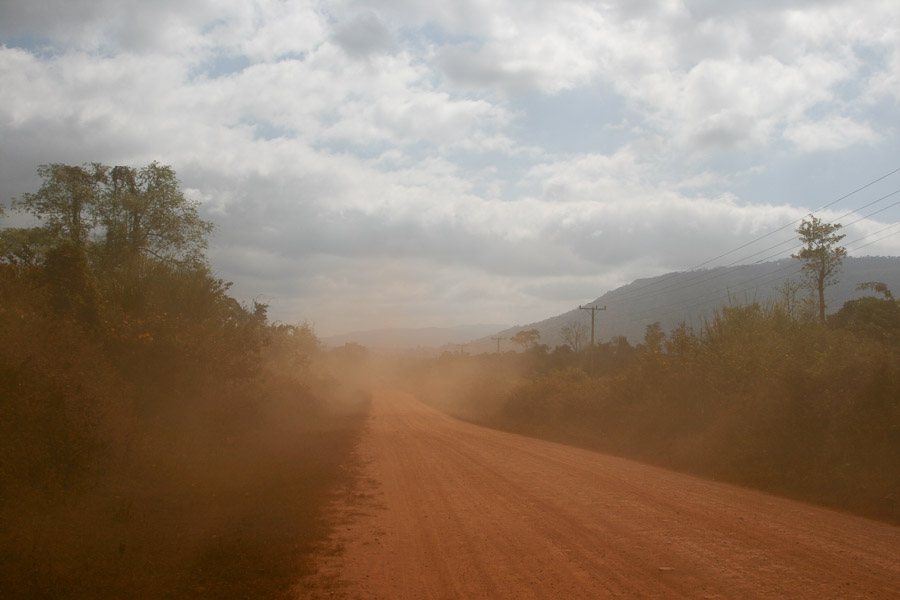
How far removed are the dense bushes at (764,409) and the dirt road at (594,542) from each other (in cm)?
179

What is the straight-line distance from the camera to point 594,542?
7.58 meters

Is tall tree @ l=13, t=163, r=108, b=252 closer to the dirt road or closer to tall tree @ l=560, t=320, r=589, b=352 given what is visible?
the dirt road

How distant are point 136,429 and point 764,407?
15.0 m

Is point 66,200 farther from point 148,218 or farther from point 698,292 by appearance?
point 698,292

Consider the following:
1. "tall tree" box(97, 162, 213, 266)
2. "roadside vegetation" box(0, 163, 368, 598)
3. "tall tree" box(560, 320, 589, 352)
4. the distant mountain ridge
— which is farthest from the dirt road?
the distant mountain ridge

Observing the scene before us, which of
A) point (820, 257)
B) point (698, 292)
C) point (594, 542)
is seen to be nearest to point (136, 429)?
point (594, 542)

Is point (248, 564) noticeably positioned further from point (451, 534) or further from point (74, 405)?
point (74, 405)

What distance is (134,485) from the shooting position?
9.96 meters

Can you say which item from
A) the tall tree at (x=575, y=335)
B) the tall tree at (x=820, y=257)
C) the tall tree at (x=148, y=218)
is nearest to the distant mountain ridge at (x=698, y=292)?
the tall tree at (x=575, y=335)

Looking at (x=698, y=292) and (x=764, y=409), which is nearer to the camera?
(x=764, y=409)

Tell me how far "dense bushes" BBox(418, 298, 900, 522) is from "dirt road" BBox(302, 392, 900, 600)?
5.86 ft

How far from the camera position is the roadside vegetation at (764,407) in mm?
11508

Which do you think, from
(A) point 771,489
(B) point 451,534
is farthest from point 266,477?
(A) point 771,489

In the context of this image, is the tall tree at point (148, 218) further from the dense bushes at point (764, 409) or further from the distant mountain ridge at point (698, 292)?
the distant mountain ridge at point (698, 292)
